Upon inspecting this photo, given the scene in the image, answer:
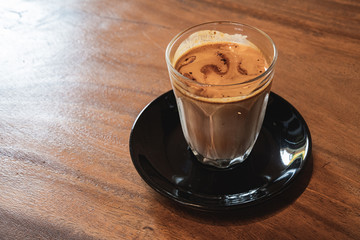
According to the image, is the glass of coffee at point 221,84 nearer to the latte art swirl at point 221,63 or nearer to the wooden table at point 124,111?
the latte art swirl at point 221,63

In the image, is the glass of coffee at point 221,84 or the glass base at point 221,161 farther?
the glass base at point 221,161

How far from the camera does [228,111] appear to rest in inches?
23.8

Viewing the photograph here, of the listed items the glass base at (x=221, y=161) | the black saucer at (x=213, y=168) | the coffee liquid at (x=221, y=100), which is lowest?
the glass base at (x=221, y=161)

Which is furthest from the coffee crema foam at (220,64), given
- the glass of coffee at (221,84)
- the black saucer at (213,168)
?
the black saucer at (213,168)

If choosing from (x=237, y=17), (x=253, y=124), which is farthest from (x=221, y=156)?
(x=237, y=17)

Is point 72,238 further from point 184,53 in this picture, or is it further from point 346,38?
point 346,38

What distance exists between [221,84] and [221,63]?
0.22 ft

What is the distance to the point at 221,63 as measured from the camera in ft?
2.21

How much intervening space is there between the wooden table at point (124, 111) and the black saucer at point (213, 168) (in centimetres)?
3

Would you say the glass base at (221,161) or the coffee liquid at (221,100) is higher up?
the coffee liquid at (221,100)

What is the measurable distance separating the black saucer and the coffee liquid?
0.04m

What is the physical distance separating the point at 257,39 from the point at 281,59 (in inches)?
9.0

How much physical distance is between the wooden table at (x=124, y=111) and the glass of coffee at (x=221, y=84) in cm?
12

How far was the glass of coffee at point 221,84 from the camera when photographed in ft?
1.94
